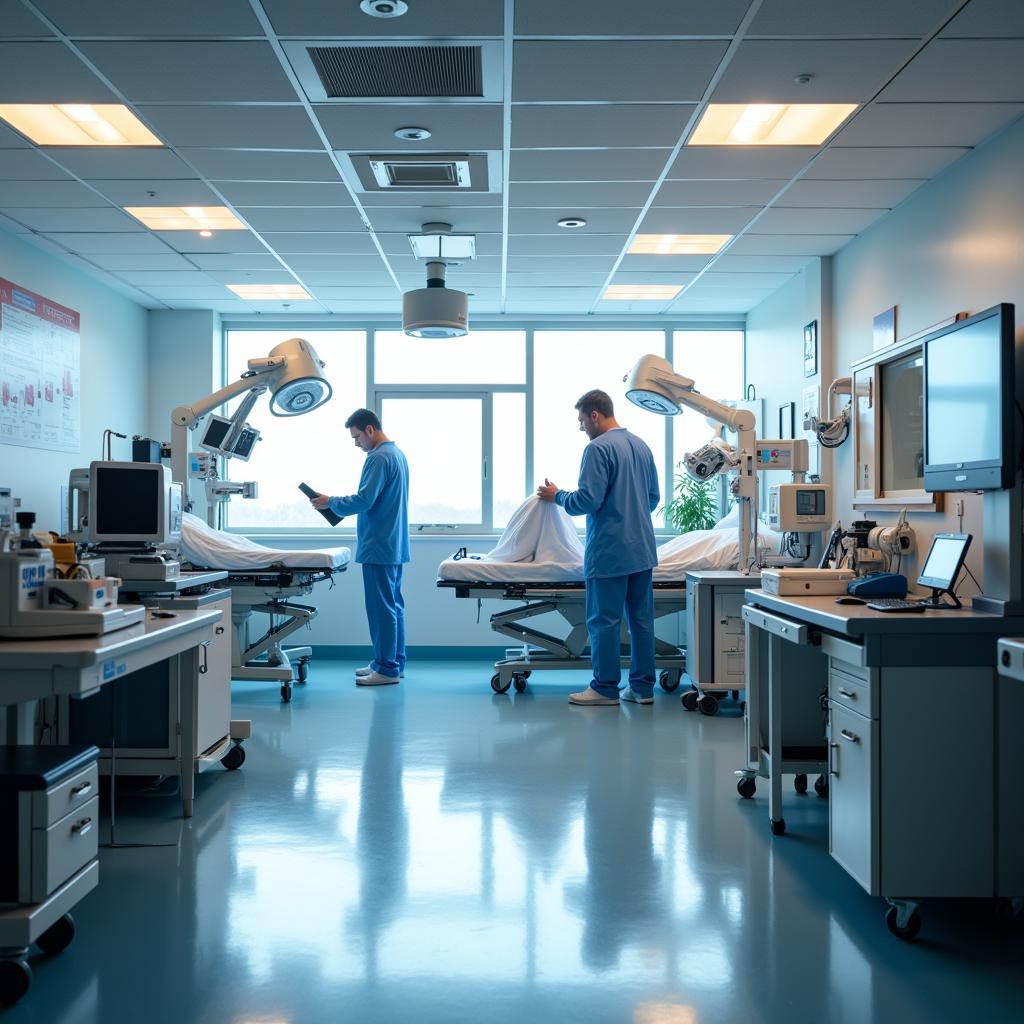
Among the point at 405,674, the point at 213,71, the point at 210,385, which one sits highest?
the point at 213,71

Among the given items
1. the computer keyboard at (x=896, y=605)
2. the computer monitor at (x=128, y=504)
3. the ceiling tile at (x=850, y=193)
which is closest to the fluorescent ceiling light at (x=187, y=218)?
the computer monitor at (x=128, y=504)

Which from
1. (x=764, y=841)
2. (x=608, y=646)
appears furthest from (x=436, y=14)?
(x=608, y=646)

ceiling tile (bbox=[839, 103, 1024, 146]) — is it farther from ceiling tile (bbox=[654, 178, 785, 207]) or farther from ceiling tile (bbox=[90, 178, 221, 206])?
ceiling tile (bbox=[90, 178, 221, 206])

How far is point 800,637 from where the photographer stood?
295cm

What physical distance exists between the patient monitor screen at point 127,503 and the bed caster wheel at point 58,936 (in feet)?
4.93

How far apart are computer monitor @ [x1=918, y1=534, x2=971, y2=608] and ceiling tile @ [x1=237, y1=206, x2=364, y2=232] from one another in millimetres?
3417

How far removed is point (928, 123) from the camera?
12.7ft

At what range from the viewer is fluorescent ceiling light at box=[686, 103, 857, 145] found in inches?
150

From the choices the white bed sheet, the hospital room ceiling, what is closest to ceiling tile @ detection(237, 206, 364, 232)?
the hospital room ceiling

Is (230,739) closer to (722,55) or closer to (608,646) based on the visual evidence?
(608,646)

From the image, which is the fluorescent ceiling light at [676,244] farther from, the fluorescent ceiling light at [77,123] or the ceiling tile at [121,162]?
the fluorescent ceiling light at [77,123]

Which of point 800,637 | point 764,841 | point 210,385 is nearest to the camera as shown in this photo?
point 800,637

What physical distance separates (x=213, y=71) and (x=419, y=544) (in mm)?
4655

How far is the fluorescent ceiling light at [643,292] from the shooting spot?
682cm
